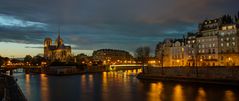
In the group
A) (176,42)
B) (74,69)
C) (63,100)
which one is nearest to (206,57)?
(176,42)

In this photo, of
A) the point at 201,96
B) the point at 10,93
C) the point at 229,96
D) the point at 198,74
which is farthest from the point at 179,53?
the point at 10,93

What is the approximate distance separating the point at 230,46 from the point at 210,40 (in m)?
4.65

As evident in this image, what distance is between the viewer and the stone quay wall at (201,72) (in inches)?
1471

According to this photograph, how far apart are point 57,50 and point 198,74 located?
111 meters

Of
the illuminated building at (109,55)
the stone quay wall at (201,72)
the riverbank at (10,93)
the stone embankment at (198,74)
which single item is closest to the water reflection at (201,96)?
the stone embankment at (198,74)

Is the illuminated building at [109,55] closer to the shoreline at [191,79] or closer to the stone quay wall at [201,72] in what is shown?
the shoreline at [191,79]

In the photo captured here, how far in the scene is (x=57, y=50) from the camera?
14525 cm

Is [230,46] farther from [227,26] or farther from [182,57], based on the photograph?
[182,57]

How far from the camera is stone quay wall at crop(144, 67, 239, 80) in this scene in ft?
123

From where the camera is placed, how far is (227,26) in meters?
51.9

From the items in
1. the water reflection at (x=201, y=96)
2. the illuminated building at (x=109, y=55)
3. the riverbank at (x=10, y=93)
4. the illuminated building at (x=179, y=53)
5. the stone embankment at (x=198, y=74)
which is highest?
the illuminated building at (x=109, y=55)

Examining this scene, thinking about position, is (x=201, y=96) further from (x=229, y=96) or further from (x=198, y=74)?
(x=198, y=74)

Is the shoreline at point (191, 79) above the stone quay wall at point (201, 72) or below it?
below

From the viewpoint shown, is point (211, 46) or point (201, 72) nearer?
point (201, 72)
